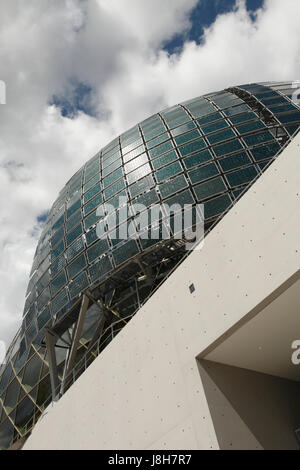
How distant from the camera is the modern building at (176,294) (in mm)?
5285

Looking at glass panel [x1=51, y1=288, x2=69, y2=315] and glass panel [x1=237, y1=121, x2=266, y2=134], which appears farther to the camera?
glass panel [x1=237, y1=121, x2=266, y2=134]

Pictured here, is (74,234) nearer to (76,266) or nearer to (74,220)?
(74,220)

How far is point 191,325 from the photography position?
6.06 m

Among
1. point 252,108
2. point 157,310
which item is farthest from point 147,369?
point 252,108

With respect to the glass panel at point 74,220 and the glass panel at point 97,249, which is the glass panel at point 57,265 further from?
the glass panel at point 97,249

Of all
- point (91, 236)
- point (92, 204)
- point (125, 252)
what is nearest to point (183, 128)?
point (92, 204)

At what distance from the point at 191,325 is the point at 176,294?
82 cm

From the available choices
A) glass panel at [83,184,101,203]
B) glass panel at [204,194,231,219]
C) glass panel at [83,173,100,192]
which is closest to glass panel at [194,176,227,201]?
glass panel at [204,194,231,219]

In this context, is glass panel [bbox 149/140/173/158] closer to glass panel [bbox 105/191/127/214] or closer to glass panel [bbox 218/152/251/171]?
glass panel [bbox 105/191/127/214]

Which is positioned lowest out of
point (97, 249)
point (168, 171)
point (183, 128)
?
point (97, 249)

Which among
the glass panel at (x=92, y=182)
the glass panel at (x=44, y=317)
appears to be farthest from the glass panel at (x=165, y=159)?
the glass panel at (x=44, y=317)

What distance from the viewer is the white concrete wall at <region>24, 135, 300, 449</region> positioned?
506 centimetres

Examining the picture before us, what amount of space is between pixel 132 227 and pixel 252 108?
27.5ft

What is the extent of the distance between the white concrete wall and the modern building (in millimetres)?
25
